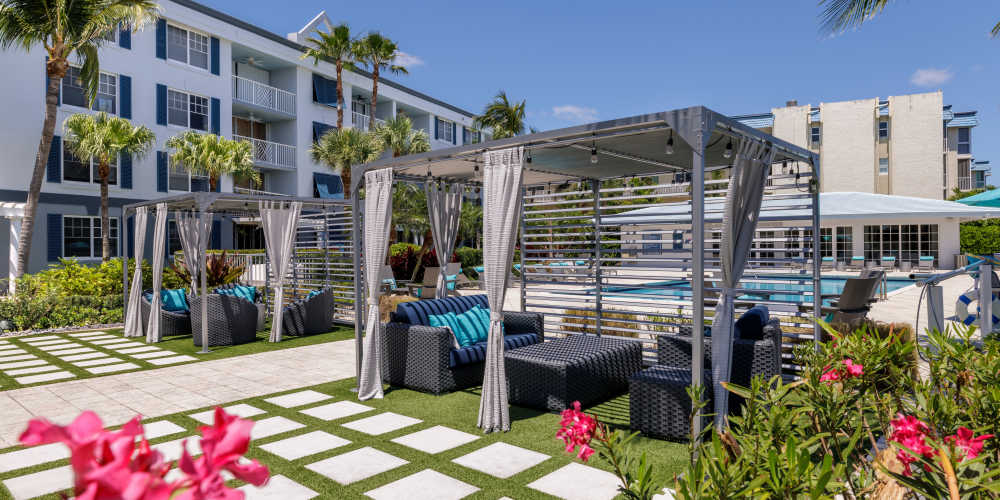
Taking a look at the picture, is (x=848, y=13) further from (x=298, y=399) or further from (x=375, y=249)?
(x=298, y=399)

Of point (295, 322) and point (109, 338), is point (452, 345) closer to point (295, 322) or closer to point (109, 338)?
point (295, 322)

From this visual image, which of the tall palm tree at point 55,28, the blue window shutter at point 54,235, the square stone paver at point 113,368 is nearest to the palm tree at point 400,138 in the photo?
the tall palm tree at point 55,28

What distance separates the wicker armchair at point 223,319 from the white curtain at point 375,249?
3.83m

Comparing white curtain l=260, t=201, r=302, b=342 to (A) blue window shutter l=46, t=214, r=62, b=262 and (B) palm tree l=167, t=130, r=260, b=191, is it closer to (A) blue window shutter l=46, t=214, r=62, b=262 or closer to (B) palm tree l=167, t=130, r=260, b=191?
(B) palm tree l=167, t=130, r=260, b=191

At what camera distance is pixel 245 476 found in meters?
0.64

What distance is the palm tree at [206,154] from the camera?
16.9 metres

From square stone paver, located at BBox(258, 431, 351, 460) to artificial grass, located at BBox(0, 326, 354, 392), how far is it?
3.98 meters

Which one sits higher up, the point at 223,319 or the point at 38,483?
the point at 223,319

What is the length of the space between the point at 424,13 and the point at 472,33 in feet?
11.6

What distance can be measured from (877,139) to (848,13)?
3173 centimetres

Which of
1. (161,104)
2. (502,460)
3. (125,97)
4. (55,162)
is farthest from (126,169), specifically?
(502,460)

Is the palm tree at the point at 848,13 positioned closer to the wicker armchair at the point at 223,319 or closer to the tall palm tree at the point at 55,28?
the wicker armchair at the point at 223,319

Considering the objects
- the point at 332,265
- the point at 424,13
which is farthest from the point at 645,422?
the point at 424,13

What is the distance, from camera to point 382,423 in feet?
16.6
